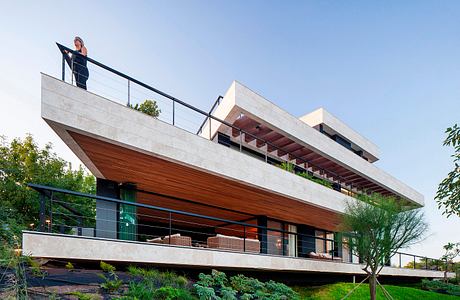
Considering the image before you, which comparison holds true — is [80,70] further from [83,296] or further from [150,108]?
[150,108]

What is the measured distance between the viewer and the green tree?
55.1 ft

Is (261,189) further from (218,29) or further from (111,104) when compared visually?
(218,29)

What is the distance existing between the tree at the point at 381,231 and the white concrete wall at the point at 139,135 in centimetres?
302

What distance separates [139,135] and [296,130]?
912 centimetres

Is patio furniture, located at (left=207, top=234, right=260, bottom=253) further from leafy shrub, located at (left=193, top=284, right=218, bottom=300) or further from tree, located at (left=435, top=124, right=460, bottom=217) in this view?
tree, located at (left=435, top=124, right=460, bottom=217)

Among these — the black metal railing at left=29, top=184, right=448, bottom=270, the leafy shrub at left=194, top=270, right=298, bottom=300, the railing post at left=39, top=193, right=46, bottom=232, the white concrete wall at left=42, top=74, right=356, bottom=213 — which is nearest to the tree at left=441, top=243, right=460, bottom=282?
the black metal railing at left=29, top=184, right=448, bottom=270

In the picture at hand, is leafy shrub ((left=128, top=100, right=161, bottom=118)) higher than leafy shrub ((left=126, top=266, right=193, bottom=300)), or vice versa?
leafy shrub ((left=128, top=100, right=161, bottom=118))

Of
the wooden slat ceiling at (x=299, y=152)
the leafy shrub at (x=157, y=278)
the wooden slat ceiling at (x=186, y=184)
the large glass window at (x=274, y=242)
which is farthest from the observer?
the large glass window at (x=274, y=242)

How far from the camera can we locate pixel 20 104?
637 inches

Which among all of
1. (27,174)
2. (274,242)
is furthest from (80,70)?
(274,242)

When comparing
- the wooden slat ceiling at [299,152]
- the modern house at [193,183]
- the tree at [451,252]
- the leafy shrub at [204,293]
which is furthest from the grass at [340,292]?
the tree at [451,252]

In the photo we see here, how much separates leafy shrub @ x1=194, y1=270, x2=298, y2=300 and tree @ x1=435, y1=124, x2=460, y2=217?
5.09 metres

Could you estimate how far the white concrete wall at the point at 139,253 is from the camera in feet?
22.3

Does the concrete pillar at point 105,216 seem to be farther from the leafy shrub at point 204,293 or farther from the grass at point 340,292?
the grass at point 340,292
